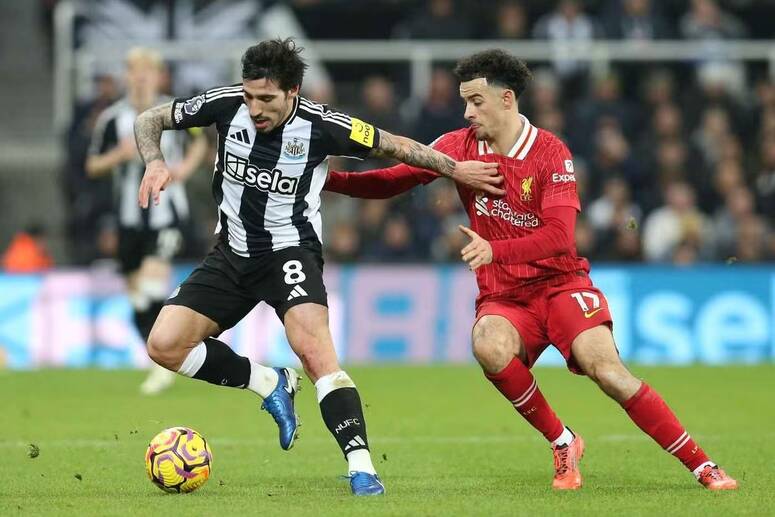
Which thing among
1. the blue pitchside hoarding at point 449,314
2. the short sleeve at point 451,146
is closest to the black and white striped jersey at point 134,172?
the blue pitchside hoarding at point 449,314

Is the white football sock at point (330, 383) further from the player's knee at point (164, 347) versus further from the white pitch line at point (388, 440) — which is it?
the white pitch line at point (388, 440)

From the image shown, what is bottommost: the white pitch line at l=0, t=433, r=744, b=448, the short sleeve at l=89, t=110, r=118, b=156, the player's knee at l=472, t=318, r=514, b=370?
the white pitch line at l=0, t=433, r=744, b=448

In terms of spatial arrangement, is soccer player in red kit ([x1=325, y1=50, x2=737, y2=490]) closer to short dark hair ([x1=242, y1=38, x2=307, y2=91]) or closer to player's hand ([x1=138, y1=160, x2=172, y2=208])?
short dark hair ([x1=242, y1=38, x2=307, y2=91])

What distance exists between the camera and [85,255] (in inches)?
645

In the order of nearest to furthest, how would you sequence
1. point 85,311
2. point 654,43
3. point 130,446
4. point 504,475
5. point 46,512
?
point 46,512
point 504,475
point 130,446
point 85,311
point 654,43

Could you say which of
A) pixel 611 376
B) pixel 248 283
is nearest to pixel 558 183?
pixel 611 376

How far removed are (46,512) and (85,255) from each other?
10540mm

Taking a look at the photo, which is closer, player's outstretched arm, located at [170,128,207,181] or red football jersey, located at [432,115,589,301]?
red football jersey, located at [432,115,589,301]

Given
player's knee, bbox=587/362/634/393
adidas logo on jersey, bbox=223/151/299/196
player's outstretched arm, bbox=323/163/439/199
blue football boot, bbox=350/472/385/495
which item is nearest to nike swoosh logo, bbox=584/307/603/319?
player's knee, bbox=587/362/634/393

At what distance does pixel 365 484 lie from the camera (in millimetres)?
6473

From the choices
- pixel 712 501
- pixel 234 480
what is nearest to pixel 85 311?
pixel 234 480

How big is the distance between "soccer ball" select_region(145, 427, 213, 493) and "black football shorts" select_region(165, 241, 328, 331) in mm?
787

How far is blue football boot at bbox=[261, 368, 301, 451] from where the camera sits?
23.4ft

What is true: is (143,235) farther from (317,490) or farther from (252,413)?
(317,490)
